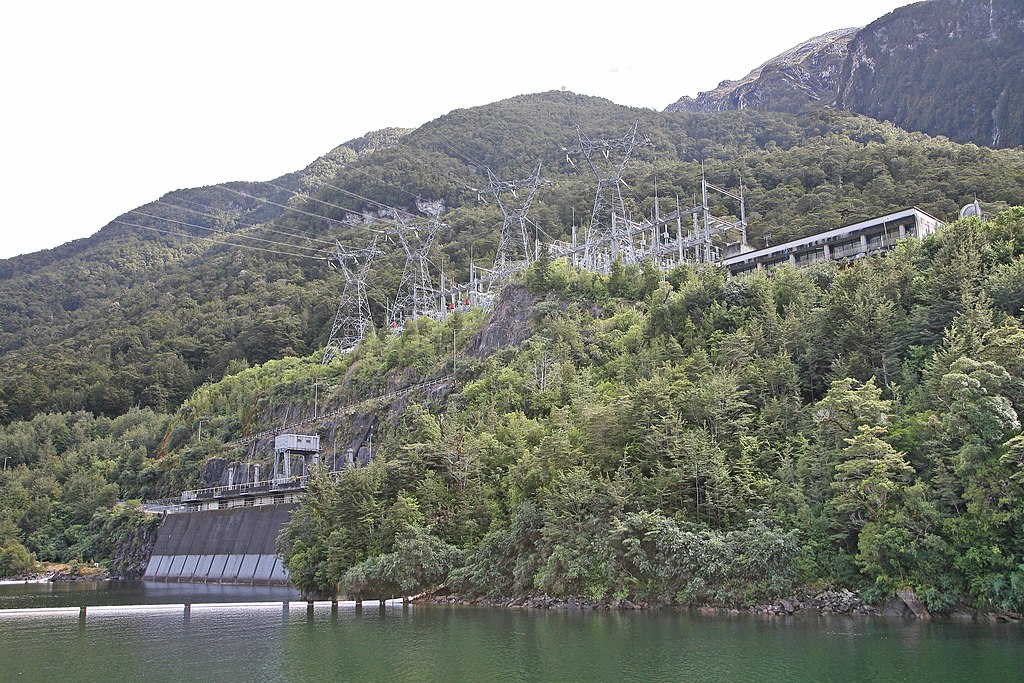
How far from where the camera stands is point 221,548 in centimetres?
6919

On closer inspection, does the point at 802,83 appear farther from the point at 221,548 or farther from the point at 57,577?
the point at 57,577

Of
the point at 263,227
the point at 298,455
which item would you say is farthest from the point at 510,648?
the point at 263,227

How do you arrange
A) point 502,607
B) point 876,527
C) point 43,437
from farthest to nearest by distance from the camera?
point 43,437 → point 502,607 → point 876,527

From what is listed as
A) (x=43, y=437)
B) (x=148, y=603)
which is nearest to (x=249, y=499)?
(x=148, y=603)

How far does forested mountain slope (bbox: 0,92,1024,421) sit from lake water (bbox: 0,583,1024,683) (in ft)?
185

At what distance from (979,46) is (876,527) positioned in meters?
139

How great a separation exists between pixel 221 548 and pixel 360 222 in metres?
96.0

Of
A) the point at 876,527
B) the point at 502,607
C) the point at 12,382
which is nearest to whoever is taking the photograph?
the point at 876,527

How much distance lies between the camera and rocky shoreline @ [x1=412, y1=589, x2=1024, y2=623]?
3064 centimetres

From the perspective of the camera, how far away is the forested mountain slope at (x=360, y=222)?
94.8 metres

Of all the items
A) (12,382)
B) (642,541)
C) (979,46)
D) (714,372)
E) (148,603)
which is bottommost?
(148,603)

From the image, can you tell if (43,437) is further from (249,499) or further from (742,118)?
(742,118)

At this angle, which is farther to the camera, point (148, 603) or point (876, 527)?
point (148, 603)

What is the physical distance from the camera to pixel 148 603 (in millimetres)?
49625
